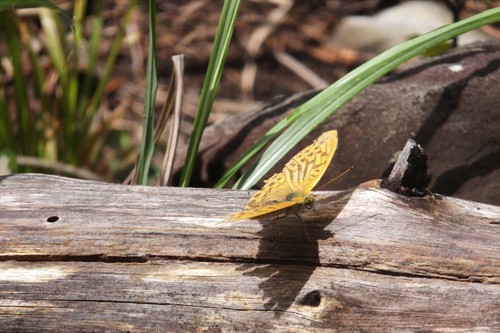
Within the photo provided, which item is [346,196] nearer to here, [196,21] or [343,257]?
[343,257]

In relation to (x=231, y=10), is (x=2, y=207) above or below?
below

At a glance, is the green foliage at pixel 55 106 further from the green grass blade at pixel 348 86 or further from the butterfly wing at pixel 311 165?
the butterfly wing at pixel 311 165

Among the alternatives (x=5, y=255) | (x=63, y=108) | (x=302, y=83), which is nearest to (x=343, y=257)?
(x=5, y=255)

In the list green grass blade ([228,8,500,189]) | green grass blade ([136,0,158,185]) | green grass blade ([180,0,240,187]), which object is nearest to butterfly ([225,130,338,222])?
green grass blade ([228,8,500,189])

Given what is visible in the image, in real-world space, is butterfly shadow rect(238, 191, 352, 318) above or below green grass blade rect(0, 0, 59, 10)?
below

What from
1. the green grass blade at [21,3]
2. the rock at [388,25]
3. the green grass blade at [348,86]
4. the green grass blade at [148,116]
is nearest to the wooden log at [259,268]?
the green grass blade at [348,86]

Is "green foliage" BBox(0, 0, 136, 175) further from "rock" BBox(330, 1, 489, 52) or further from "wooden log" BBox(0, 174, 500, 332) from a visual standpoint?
"rock" BBox(330, 1, 489, 52)
